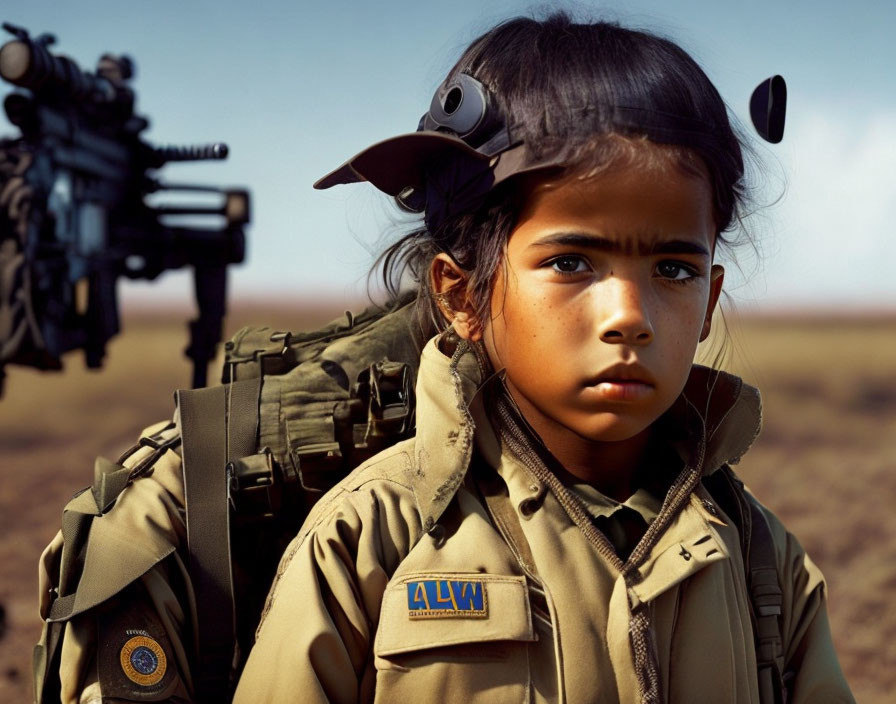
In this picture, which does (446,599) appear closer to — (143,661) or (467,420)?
(467,420)

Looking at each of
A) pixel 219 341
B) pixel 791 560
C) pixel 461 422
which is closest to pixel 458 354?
pixel 461 422

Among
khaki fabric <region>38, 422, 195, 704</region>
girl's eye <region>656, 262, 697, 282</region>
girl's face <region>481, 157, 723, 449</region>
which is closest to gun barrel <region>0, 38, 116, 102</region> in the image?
khaki fabric <region>38, 422, 195, 704</region>

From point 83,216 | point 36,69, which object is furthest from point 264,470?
point 83,216

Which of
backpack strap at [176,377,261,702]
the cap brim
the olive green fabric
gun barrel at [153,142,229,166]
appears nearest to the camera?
the cap brim

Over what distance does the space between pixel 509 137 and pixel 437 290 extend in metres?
0.30

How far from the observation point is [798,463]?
34.7 ft

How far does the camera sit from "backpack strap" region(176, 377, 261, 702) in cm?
188

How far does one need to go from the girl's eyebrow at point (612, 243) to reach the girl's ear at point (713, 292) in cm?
24

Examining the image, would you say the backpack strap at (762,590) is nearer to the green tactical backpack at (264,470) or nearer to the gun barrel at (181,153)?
the green tactical backpack at (264,470)

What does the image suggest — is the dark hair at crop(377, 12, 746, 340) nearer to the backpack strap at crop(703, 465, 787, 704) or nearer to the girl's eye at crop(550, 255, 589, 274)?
the girl's eye at crop(550, 255, 589, 274)

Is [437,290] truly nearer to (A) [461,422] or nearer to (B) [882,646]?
(A) [461,422]

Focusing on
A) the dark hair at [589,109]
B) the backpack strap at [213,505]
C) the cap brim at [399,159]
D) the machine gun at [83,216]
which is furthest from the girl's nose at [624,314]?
the machine gun at [83,216]

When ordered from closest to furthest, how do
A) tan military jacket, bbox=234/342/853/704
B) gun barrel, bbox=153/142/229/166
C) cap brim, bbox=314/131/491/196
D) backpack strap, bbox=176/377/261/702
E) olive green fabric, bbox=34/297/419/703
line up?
tan military jacket, bbox=234/342/853/704, cap brim, bbox=314/131/491/196, olive green fabric, bbox=34/297/419/703, backpack strap, bbox=176/377/261/702, gun barrel, bbox=153/142/229/166

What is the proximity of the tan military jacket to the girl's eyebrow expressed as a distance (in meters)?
0.28
